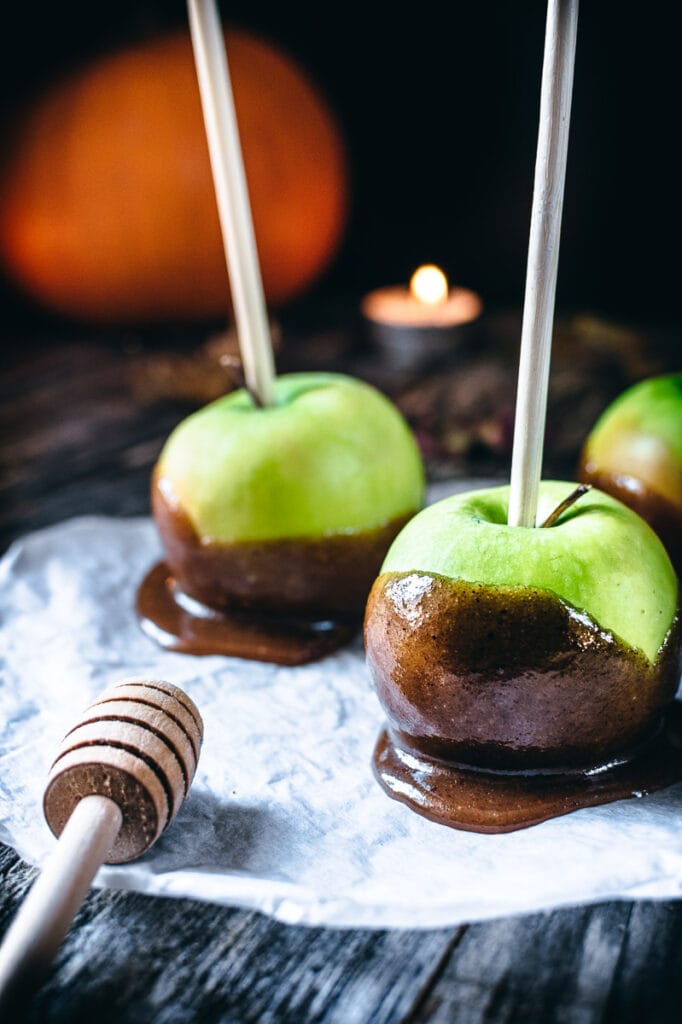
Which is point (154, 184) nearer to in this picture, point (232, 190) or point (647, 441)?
point (232, 190)

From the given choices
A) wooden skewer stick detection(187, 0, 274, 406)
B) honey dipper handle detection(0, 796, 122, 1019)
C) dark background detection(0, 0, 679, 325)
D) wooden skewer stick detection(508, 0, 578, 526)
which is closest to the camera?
honey dipper handle detection(0, 796, 122, 1019)

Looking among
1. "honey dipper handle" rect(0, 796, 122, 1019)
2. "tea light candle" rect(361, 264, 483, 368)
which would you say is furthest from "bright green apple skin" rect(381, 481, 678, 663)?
"tea light candle" rect(361, 264, 483, 368)

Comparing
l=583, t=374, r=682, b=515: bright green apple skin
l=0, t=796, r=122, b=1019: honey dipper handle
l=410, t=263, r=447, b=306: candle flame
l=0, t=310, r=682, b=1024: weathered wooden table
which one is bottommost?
l=410, t=263, r=447, b=306: candle flame

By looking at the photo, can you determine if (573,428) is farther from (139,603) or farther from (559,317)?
(139,603)

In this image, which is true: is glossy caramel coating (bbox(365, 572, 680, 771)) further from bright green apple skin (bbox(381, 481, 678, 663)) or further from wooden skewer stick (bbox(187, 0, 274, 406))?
wooden skewer stick (bbox(187, 0, 274, 406))

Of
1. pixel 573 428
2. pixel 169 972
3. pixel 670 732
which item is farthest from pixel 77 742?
pixel 573 428

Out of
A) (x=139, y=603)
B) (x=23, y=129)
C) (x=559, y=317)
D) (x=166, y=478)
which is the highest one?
(x=23, y=129)

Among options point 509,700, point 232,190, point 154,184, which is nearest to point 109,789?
point 509,700
